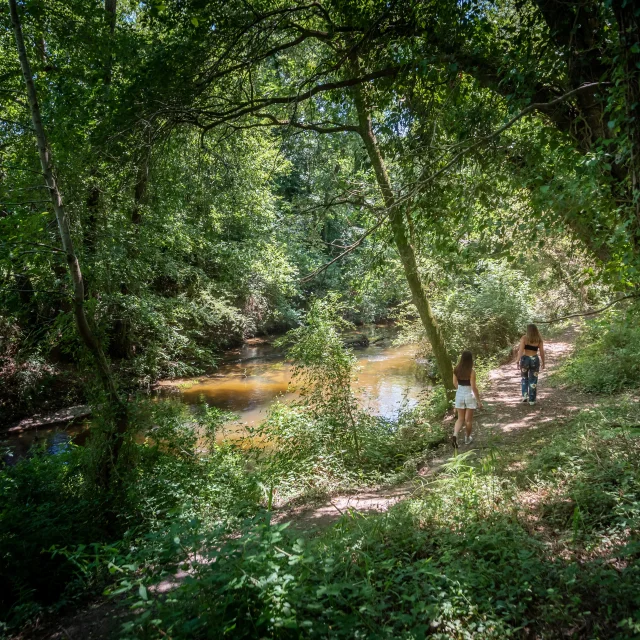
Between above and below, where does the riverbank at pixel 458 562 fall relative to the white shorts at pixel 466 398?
below

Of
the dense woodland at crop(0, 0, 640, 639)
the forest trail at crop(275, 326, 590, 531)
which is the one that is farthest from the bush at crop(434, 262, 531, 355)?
the dense woodland at crop(0, 0, 640, 639)

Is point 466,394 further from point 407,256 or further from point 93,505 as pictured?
point 93,505

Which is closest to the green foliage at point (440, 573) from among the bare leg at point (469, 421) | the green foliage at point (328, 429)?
the bare leg at point (469, 421)

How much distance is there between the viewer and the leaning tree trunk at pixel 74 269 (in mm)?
4766

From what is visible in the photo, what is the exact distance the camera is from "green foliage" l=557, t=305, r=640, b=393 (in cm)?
829

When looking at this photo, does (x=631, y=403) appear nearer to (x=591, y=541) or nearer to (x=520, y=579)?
(x=591, y=541)

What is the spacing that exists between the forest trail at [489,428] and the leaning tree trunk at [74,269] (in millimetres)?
2537

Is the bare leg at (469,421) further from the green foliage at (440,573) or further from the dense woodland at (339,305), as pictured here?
the green foliage at (440,573)

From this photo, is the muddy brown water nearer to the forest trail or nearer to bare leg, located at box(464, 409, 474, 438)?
the forest trail

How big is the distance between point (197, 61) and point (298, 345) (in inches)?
190

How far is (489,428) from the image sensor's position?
7914mm

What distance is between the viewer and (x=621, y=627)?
101 inches

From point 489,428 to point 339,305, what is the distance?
11.8 feet

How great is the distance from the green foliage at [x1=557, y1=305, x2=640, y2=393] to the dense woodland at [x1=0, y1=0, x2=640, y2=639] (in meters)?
0.08
